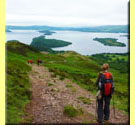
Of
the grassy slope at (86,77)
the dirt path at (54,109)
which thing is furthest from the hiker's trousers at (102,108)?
the grassy slope at (86,77)

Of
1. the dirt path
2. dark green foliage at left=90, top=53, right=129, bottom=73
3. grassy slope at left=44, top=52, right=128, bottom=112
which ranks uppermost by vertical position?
the dirt path

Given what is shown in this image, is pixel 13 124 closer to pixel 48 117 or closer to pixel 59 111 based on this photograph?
pixel 48 117

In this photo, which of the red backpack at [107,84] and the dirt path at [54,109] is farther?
the dirt path at [54,109]

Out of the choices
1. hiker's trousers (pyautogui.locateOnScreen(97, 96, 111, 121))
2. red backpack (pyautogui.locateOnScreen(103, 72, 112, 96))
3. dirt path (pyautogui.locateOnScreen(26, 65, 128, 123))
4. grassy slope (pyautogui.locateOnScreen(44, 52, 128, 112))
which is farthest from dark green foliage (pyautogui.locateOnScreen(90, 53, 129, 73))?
red backpack (pyautogui.locateOnScreen(103, 72, 112, 96))

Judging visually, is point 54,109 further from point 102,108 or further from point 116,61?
point 116,61

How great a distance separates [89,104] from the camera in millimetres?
12375

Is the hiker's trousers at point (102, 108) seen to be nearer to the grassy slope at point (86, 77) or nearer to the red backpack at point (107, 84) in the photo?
the red backpack at point (107, 84)

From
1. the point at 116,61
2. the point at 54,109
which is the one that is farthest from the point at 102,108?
the point at 116,61

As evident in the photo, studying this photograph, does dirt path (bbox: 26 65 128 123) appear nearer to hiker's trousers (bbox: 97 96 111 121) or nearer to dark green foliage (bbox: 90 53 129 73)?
hiker's trousers (bbox: 97 96 111 121)

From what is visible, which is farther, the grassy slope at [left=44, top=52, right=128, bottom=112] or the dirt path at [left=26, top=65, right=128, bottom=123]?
the grassy slope at [left=44, top=52, right=128, bottom=112]

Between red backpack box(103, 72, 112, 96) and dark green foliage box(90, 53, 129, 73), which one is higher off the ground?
red backpack box(103, 72, 112, 96)

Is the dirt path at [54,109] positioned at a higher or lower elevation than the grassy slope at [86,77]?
higher
